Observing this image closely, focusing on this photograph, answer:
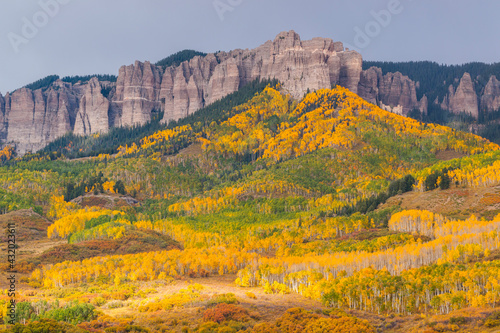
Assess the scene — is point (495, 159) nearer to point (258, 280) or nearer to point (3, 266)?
point (258, 280)

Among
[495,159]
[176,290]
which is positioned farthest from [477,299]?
[495,159]

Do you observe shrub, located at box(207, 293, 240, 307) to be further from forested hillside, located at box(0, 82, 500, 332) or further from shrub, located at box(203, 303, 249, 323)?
shrub, located at box(203, 303, 249, 323)

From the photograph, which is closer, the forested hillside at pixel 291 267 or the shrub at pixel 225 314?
the shrub at pixel 225 314

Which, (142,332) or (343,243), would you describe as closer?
(142,332)

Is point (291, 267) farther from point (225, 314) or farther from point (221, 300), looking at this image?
point (225, 314)

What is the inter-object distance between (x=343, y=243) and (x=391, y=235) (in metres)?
13.3

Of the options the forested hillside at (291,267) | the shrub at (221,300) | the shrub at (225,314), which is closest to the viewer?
the shrub at (225,314)

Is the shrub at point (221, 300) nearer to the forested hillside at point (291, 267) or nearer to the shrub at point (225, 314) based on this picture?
the forested hillside at point (291, 267)

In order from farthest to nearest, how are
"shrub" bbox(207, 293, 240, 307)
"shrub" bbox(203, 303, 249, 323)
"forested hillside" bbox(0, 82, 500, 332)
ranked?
"shrub" bbox(207, 293, 240, 307) < "forested hillside" bbox(0, 82, 500, 332) < "shrub" bbox(203, 303, 249, 323)

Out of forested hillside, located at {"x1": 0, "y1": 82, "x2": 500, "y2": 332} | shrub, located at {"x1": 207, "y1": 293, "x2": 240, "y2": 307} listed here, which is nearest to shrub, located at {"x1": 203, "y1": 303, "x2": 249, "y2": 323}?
forested hillside, located at {"x1": 0, "y1": 82, "x2": 500, "y2": 332}

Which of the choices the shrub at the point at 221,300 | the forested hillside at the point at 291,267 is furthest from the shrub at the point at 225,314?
the shrub at the point at 221,300

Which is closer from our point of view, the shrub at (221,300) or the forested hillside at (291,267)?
the forested hillside at (291,267)

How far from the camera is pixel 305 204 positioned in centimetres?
19950

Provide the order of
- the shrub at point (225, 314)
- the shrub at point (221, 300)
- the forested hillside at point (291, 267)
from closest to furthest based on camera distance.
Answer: the shrub at point (225, 314)
the forested hillside at point (291, 267)
the shrub at point (221, 300)
